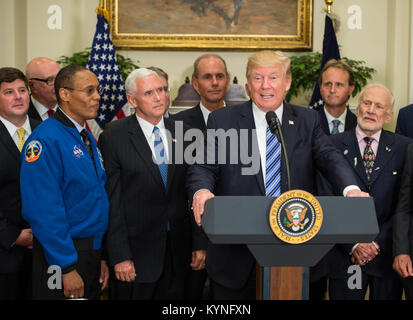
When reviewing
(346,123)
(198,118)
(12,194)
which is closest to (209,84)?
(198,118)

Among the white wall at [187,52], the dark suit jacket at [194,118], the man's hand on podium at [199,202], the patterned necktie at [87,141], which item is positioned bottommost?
the man's hand on podium at [199,202]

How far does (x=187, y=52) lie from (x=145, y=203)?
377 centimetres

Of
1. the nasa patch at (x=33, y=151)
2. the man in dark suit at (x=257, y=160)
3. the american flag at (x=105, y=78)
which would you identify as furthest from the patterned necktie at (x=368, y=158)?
the american flag at (x=105, y=78)

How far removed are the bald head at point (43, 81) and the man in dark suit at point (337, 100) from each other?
6.81ft

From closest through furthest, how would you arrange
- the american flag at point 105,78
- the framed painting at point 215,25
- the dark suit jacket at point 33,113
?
the dark suit jacket at point 33,113 < the american flag at point 105,78 < the framed painting at point 215,25

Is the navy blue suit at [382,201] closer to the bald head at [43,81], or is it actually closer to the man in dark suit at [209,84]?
the man in dark suit at [209,84]

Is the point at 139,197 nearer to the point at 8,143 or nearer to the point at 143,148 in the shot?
the point at 143,148

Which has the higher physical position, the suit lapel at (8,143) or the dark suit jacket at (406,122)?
the dark suit jacket at (406,122)

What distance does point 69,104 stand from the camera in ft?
8.31

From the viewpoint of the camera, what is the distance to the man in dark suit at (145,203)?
2562mm

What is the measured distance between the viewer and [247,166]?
215 centimetres

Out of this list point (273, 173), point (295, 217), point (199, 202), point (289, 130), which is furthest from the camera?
point (289, 130)

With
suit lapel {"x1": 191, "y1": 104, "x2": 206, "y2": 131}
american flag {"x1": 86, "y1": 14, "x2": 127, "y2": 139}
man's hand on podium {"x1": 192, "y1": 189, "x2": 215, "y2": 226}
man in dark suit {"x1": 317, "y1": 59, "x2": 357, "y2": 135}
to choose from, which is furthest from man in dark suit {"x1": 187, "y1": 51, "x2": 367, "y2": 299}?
american flag {"x1": 86, "y1": 14, "x2": 127, "y2": 139}

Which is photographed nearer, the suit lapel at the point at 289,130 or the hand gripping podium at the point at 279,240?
the hand gripping podium at the point at 279,240
